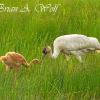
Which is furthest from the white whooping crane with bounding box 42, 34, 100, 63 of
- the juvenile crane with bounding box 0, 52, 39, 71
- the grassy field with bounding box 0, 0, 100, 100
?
the juvenile crane with bounding box 0, 52, 39, 71

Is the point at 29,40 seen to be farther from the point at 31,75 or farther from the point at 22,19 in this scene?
the point at 31,75

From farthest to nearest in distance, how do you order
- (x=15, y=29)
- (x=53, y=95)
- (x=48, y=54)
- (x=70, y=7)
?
1. (x=70, y=7)
2. (x=15, y=29)
3. (x=48, y=54)
4. (x=53, y=95)

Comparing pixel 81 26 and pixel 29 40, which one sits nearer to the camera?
A: pixel 29 40

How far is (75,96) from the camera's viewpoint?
217 inches

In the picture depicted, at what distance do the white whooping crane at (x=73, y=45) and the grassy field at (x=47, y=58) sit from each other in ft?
0.35

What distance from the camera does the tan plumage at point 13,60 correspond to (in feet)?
20.2

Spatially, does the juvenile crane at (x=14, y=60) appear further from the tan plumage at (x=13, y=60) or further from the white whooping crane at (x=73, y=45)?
the white whooping crane at (x=73, y=45)

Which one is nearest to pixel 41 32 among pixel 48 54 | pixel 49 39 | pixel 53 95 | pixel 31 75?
pixel 49 39

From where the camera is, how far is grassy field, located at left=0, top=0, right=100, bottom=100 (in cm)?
529

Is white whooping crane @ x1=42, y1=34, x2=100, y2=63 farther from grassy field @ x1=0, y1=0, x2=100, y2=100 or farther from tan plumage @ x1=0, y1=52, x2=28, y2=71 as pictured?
tan plumage @ x1=0, y1=52, x2=28, y2=71

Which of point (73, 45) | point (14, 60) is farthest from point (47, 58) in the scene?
point (14, 60)

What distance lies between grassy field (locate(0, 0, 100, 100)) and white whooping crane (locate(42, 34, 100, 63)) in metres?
0.11

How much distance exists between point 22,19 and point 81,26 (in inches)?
31.1

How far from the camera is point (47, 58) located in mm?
6840
